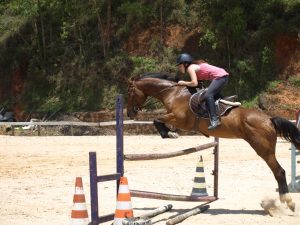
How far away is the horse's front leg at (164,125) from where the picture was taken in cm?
909

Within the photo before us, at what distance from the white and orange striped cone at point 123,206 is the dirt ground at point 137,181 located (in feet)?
5.56

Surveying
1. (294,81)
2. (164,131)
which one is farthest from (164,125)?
(294,81)

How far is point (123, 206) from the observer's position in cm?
648

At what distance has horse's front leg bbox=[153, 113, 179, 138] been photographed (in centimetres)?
909

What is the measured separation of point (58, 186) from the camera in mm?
11734

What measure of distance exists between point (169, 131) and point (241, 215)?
177cm

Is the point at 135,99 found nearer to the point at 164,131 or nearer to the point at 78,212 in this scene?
the point at 164,131

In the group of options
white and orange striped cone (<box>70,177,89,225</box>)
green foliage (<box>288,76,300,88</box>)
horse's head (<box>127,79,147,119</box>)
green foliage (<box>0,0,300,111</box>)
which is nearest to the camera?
white and orange striped cone (<box>70,177,89,225</box>)

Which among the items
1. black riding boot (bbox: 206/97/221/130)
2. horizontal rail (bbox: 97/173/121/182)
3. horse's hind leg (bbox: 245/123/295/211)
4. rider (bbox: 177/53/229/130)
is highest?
rider (bbox: 177/53/229/130)

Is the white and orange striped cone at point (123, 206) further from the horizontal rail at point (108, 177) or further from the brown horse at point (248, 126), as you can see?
the brown horse at point (248, 126)

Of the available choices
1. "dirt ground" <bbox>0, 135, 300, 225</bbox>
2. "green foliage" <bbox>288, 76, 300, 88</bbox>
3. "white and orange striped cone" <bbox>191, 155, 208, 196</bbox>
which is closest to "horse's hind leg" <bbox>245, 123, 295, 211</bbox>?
"dirt ground" <bbox>0, 135, 300, 225</bbox>

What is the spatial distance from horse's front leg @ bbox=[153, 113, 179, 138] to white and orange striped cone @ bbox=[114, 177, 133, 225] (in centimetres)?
260

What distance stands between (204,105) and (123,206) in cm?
297

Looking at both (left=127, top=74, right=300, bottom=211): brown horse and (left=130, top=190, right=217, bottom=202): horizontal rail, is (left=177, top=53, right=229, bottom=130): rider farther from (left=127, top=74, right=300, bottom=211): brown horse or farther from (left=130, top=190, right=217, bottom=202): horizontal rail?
(left=130, top=190, right=217, bottom=202): horizontal rail
